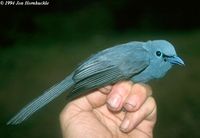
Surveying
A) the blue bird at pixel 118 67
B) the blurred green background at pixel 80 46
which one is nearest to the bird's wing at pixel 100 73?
the blue bird at pixel 118 67

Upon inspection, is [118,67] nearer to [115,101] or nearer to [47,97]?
[115,101]

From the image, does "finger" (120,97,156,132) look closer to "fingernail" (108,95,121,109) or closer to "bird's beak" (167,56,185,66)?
"fingernail" (108,95,121,109)

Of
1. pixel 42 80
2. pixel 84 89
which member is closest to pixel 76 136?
pixel 84 89

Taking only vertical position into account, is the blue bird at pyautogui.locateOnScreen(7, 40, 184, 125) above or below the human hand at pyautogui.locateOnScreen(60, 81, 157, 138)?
above

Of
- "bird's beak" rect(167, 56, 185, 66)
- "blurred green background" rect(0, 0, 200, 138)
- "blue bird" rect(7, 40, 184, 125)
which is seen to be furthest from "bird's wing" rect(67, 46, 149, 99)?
"blurred green background" rect(0, 0, 200, 138)

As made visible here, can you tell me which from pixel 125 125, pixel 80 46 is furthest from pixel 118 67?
pixel 80 46
